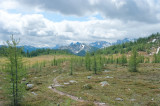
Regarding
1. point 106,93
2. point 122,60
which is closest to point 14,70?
point 106,93

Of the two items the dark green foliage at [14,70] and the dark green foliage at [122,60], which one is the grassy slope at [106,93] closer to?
the dark green foliage at [14,70]

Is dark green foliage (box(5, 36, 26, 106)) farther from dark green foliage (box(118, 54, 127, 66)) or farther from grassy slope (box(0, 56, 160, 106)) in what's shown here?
dark green foliage (box(118, 54, 127, 66))

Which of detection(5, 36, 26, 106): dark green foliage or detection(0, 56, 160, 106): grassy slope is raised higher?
detection(5, 36, 26, 106): dark green foliage

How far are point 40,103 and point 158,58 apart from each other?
451 feet

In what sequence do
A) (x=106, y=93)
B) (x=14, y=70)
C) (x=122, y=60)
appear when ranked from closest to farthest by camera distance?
(x=14, y=70)
(x=106, y=93)
(x=122, y=60)

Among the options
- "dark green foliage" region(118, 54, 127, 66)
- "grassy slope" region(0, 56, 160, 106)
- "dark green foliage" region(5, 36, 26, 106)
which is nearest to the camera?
"dark green foliage" region(5, 36, 26, 106)

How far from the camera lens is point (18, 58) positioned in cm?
2039

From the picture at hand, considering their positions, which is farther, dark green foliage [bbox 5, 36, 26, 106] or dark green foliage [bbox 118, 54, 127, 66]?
dark green foliage [bbox 118, 54, 127, 66]

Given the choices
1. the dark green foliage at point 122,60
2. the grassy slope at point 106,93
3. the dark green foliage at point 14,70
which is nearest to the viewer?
the dark green foliage at point 14,70

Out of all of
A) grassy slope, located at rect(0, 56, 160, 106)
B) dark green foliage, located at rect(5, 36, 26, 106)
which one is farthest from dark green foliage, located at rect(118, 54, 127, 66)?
dark green foliage, located at rect(5, 36, 26, 106)

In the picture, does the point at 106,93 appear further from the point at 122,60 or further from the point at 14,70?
the point at 122,60

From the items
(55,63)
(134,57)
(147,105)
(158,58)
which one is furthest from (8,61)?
(158,58)

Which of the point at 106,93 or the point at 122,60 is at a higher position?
the point at 122,60

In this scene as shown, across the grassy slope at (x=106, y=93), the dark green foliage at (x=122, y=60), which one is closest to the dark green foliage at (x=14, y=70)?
the grassy slope at (x=106, y=93)
